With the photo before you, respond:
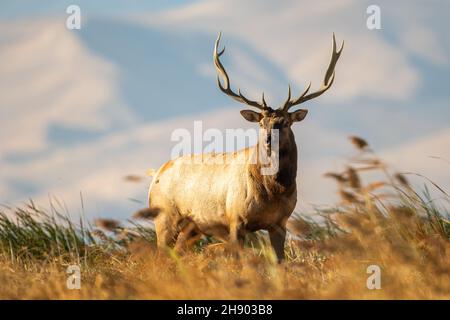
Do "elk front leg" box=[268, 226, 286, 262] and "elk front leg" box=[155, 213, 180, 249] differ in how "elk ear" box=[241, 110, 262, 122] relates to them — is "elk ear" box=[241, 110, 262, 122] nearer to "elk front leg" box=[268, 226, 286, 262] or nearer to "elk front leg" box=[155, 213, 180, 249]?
"elk front leg" box=[268, 226, 286, 262]

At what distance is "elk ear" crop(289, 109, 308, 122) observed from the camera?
9.88 metres

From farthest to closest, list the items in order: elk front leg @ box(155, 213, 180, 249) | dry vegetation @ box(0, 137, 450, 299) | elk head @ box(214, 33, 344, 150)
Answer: elk front leg @ box(155, 213, 180, 249) < elk head @ box(214, 33, 344, 150) < dry vegetation @ box(0, 137, 450, 299)

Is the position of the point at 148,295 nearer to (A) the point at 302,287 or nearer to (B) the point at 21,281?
(A) the point at 302,287

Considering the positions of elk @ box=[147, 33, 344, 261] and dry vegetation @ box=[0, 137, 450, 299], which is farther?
elk @ box=[147, 33, 344, 261]

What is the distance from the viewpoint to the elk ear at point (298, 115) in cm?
988

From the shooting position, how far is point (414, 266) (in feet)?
22.3

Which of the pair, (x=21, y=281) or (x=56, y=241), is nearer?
(x=21, y=281)

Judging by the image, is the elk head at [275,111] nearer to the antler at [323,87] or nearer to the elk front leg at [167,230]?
the antler at [323,87]

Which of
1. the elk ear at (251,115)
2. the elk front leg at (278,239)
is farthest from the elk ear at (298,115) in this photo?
the elk front leg at (278,239)

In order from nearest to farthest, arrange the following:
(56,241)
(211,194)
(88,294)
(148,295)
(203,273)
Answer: (148,295) → (88,294) → (203,273) → (211,194) → (56,241)

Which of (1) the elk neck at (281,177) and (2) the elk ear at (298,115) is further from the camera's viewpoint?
(2) the elk ear at (298,115)

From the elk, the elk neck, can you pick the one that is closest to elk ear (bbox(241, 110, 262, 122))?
the elk
